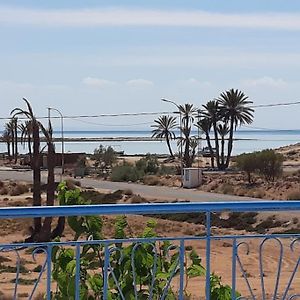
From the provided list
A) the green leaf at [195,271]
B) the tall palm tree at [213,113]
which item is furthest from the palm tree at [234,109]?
the green leaf at [195,271]

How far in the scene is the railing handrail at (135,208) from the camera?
14.7 ft

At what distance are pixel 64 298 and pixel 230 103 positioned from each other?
178 feet

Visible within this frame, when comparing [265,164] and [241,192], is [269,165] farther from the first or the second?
[241,192]

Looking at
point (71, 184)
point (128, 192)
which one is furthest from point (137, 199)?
point (71, 184)

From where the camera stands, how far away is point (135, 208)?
4.68m

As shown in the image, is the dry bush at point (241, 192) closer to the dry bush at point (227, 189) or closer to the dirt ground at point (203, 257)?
the dry bush at point (227, 189)

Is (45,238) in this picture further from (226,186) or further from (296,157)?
(296,157)

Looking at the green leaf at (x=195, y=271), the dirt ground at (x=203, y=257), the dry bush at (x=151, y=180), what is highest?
the green leaf at (x=195, y=271)

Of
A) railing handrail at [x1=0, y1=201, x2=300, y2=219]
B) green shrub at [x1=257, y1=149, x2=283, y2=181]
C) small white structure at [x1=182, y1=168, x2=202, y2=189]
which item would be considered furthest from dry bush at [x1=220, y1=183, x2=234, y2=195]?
railing handrail at [x1=0, y1=201, x2=300, y2=219]

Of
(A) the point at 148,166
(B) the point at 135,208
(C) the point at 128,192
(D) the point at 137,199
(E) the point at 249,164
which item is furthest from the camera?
(A) the point at 148,166

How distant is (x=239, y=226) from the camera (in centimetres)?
3047

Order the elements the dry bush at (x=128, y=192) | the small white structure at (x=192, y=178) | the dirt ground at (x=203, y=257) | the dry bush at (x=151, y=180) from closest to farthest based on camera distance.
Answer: the dirt ground at (x=203, y=257) → the dry bush at (x=128, y=192) → the small white structure at (x=192, y=178) → the dry bush at (x=151, y=180)

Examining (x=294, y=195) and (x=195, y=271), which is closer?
(x=195, y=271)

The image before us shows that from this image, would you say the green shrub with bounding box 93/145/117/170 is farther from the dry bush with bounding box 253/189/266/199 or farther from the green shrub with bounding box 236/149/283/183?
the dry bush with bounding box 253/189/266/199
